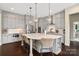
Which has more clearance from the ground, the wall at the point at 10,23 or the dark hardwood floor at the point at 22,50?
the wall at the point at 10,23

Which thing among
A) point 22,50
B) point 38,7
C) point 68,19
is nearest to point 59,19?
point 68,19

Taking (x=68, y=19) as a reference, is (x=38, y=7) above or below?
above

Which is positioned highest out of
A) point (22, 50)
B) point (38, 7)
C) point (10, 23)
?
point (38, 7)

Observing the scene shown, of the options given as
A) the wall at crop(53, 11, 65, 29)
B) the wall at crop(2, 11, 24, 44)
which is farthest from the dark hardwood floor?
the wall at crop(53, 11, 65, 29)

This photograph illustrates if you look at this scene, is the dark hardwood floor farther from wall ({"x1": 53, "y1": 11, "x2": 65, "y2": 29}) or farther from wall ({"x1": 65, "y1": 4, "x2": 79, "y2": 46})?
wall ({"x1": 53, "y1": 11, "x2": 65, "y2": 29})

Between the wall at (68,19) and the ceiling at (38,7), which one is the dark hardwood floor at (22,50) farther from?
the ceiling at (38,7)

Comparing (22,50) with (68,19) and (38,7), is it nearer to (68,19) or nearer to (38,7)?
(38,7)

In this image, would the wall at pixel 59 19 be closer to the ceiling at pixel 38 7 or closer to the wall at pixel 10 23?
the ceiling at pixel 38 7

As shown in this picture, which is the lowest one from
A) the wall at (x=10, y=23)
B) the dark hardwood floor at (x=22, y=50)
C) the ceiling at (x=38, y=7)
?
the dark hardwood floor at (x=22, y=50)

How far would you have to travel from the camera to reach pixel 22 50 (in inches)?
90.9

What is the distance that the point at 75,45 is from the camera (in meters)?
2.31

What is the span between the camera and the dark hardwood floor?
2.27 m

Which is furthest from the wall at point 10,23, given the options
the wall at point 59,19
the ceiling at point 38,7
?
the wall at point 59,19

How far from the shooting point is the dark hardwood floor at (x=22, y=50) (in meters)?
2.27
